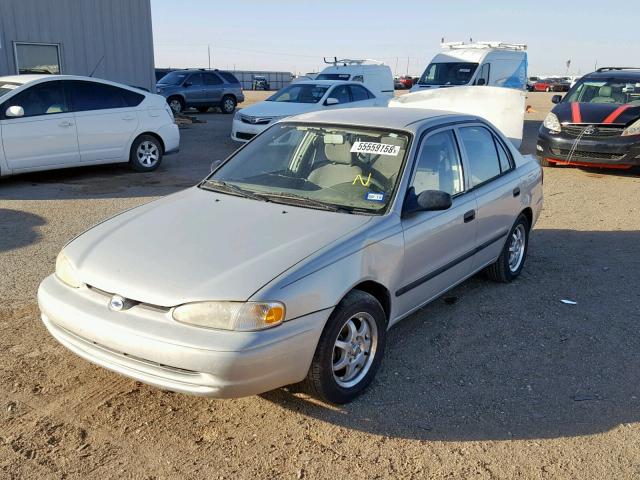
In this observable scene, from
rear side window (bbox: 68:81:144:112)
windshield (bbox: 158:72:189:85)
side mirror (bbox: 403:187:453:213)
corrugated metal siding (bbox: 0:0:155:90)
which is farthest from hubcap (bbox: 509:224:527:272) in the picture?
windshield (bbox: 158:72:189:85)

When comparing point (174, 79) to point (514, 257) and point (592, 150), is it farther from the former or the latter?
point (514, 257)

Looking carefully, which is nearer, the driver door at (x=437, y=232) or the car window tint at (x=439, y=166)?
the driver door at (x=437, y=232)

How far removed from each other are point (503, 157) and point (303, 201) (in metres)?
2.27

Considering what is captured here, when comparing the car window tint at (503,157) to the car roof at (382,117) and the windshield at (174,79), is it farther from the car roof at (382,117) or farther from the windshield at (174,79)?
the windshield at (174,79)

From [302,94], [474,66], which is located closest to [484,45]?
[474,66]

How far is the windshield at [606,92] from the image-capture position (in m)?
11.5

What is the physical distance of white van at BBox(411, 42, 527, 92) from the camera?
59.8ft

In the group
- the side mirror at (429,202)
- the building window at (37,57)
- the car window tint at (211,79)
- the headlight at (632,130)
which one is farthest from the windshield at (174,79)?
the side mirror at (429,202)

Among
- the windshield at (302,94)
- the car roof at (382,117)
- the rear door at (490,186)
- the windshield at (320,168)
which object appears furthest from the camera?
the windshield at (302,94)

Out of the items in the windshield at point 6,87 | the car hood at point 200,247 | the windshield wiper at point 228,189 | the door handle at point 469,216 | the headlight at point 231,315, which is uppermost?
the windshield at point 6,87

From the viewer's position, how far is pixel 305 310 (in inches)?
122

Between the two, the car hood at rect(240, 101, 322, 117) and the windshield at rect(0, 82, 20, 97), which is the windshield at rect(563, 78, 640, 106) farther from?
the windshield at rect(0, 82, 20, 97)

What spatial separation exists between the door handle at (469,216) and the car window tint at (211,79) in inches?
838

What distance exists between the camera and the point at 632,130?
1056 centimetres
